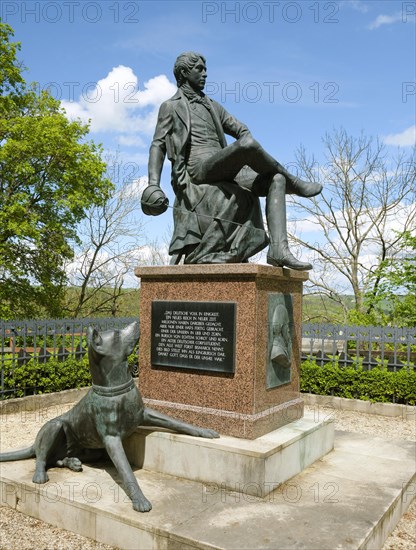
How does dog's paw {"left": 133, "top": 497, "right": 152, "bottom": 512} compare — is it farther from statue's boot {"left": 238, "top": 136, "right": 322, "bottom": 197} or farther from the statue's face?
the statue's face

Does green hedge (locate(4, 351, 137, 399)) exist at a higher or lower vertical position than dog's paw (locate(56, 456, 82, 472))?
higher

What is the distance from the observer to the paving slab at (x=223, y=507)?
11.1 ft

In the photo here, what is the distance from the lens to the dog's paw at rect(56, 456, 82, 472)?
4500 millimetres

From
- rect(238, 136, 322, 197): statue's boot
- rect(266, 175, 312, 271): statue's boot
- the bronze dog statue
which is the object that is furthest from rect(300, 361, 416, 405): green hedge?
the bronze dog statue

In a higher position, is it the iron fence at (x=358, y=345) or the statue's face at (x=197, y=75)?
the statue's face at (x=197, y=75)

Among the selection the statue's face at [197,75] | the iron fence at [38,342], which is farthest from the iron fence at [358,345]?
the statue's face at [197,75]

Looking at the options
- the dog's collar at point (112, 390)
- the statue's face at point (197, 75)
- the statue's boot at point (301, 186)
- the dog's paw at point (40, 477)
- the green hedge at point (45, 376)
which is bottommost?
the dog's paw at point (40, 477)

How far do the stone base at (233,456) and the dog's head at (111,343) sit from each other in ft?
3.00

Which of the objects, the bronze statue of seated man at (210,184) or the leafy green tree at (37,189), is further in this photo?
the leafy green tree at (37,189)

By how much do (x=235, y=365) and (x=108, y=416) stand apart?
117cm

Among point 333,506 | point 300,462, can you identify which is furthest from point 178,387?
point 333,506

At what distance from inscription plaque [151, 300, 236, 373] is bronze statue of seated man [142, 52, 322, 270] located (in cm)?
54

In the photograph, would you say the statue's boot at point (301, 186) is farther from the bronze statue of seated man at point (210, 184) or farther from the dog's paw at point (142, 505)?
the dog's paw at point (142, 505)

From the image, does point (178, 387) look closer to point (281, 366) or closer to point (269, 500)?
Result: point (281, 366)
